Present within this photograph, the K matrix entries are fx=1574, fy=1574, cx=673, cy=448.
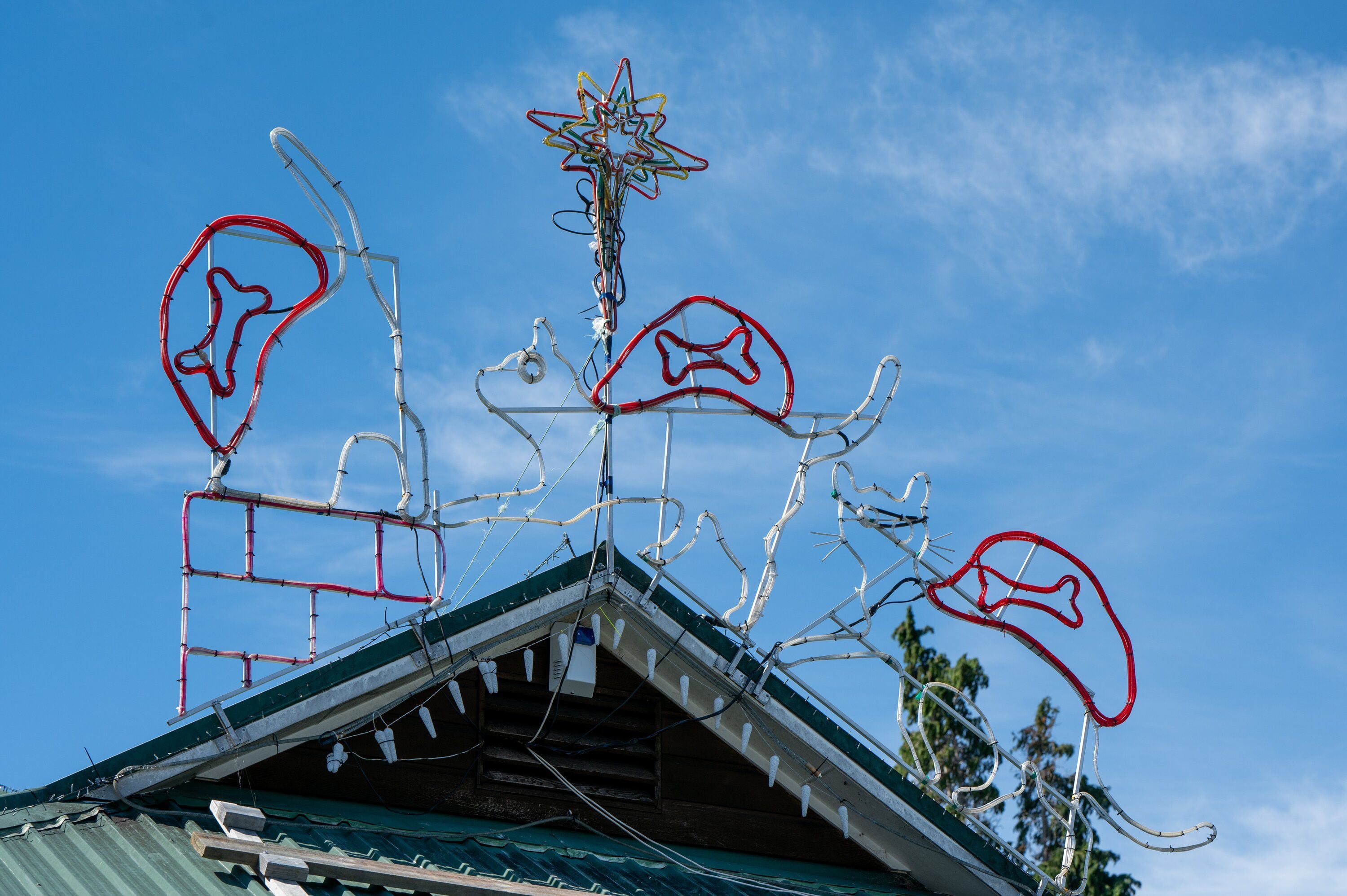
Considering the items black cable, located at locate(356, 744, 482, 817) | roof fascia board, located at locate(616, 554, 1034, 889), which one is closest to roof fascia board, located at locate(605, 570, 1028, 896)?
roof fascia board, located at locate(616, 554, 1034, 889)

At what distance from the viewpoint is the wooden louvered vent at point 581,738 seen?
8.90m

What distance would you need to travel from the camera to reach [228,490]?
7949mm

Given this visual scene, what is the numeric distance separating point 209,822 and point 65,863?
2.69 feet

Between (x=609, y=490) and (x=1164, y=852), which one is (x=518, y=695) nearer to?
(x=609, y=490)

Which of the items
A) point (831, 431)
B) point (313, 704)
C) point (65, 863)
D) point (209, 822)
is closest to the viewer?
point (65, 863)

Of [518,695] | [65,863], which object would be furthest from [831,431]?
[65,863]

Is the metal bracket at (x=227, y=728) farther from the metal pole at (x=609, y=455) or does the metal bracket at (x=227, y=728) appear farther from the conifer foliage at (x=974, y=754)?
the conifer foliage at (x=974, y=754)

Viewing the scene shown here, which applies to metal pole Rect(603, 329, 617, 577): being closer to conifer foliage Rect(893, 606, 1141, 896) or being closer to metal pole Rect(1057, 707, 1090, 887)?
metal pole Rect(1057, 707, 1090, 887)

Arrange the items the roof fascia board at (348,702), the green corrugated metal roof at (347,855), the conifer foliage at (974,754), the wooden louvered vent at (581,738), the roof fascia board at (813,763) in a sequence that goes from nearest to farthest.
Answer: the green corrugated metal roof at (347,855)
the roof fascia board at (348,702)
the wooden louvered vent at (581,738)
the roof fascia board at (813,763)
the conifer foliage at (974,754)

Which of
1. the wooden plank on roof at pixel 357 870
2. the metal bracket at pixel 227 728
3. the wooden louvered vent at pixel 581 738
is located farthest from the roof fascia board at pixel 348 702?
the wooden plank on roof at pixel 357 870

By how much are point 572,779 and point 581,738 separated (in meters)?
0.24

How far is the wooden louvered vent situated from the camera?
8898mm

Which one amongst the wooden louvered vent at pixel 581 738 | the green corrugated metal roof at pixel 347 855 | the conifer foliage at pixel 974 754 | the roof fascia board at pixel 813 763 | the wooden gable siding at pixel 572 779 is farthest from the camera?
the conifer foliage at pixel 974 754

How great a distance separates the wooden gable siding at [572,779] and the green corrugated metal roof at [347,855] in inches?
4.3
